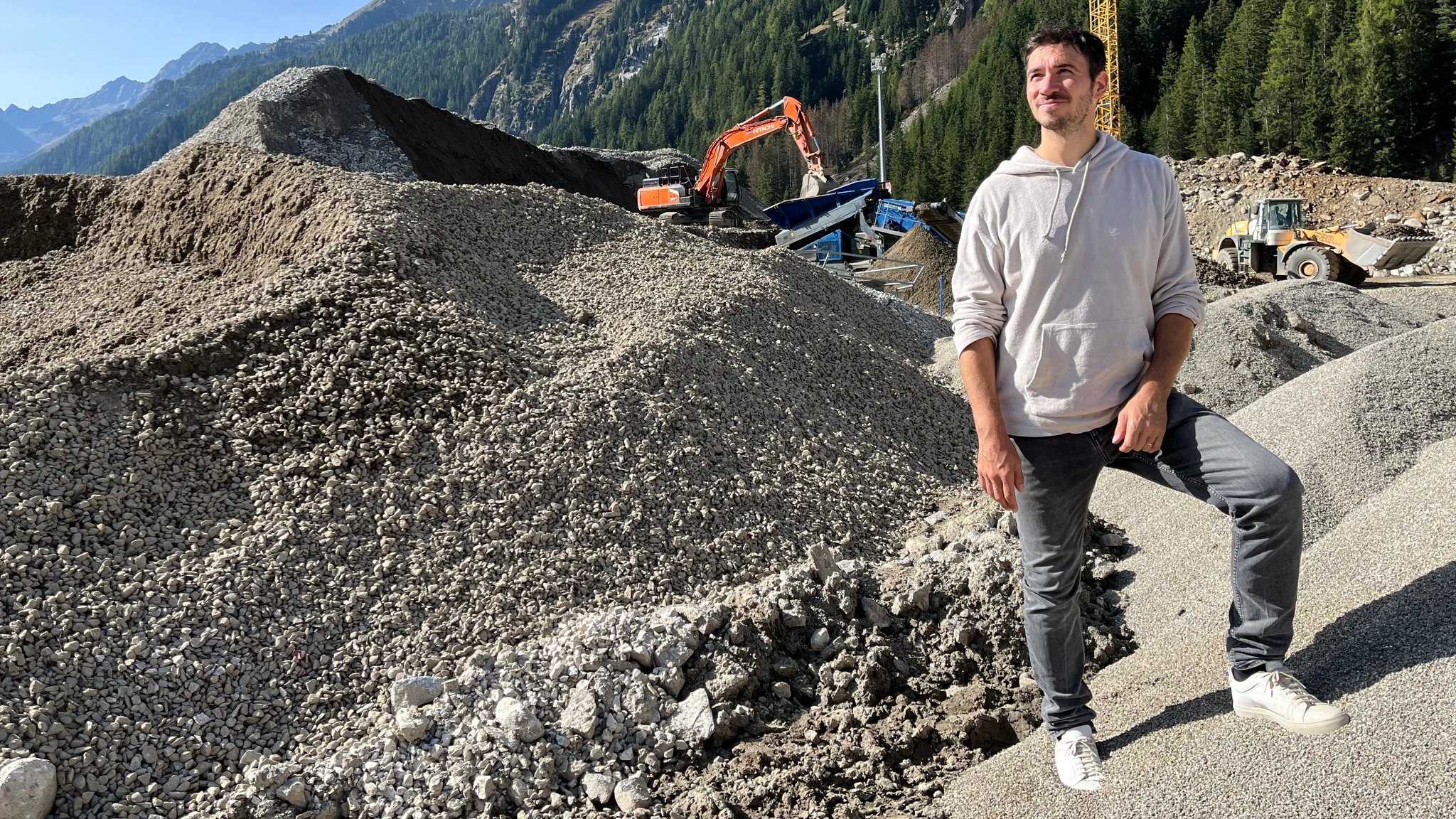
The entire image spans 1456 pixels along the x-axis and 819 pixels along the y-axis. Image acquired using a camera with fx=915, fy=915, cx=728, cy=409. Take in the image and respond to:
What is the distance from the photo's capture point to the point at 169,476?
15.9 ft

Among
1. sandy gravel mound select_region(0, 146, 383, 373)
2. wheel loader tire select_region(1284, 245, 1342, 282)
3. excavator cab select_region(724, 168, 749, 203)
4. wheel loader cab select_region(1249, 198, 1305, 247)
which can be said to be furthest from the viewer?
excavator cab select_region(724, 168, 749, 203)

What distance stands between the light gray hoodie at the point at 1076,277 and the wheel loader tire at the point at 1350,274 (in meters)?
16.3

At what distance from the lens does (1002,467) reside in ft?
7.74

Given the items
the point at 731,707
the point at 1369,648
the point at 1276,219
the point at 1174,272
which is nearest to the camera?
the point at 1174,272

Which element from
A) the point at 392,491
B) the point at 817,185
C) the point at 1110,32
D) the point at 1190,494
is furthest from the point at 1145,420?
the point at 1110,32

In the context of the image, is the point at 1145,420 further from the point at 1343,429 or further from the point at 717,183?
the point at 717,183

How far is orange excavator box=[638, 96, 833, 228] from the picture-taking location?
16984mm

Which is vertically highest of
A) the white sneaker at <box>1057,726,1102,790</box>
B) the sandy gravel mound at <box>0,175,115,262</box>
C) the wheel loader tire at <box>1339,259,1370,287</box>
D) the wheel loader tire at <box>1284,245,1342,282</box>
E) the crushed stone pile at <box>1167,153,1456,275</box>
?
the sandy gravel mound at <box>0,175,115,262</box>

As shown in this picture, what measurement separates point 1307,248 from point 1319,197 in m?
12.2

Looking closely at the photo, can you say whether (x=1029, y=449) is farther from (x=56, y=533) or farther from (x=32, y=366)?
(x=32, y=366)

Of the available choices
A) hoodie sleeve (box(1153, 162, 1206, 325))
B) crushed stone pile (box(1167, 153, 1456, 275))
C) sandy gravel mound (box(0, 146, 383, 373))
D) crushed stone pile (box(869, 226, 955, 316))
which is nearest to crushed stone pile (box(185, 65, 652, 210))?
sandy gravel mound (box(0, 146, 383, 373))

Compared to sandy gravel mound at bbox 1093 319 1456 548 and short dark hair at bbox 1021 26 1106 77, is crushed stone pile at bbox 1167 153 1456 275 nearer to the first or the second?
sandy gravel mound at bbox 1093 319 1456 548

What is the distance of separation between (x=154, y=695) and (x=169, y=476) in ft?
4.88

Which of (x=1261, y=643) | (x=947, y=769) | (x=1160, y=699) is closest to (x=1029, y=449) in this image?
(x=1261, y=643)
